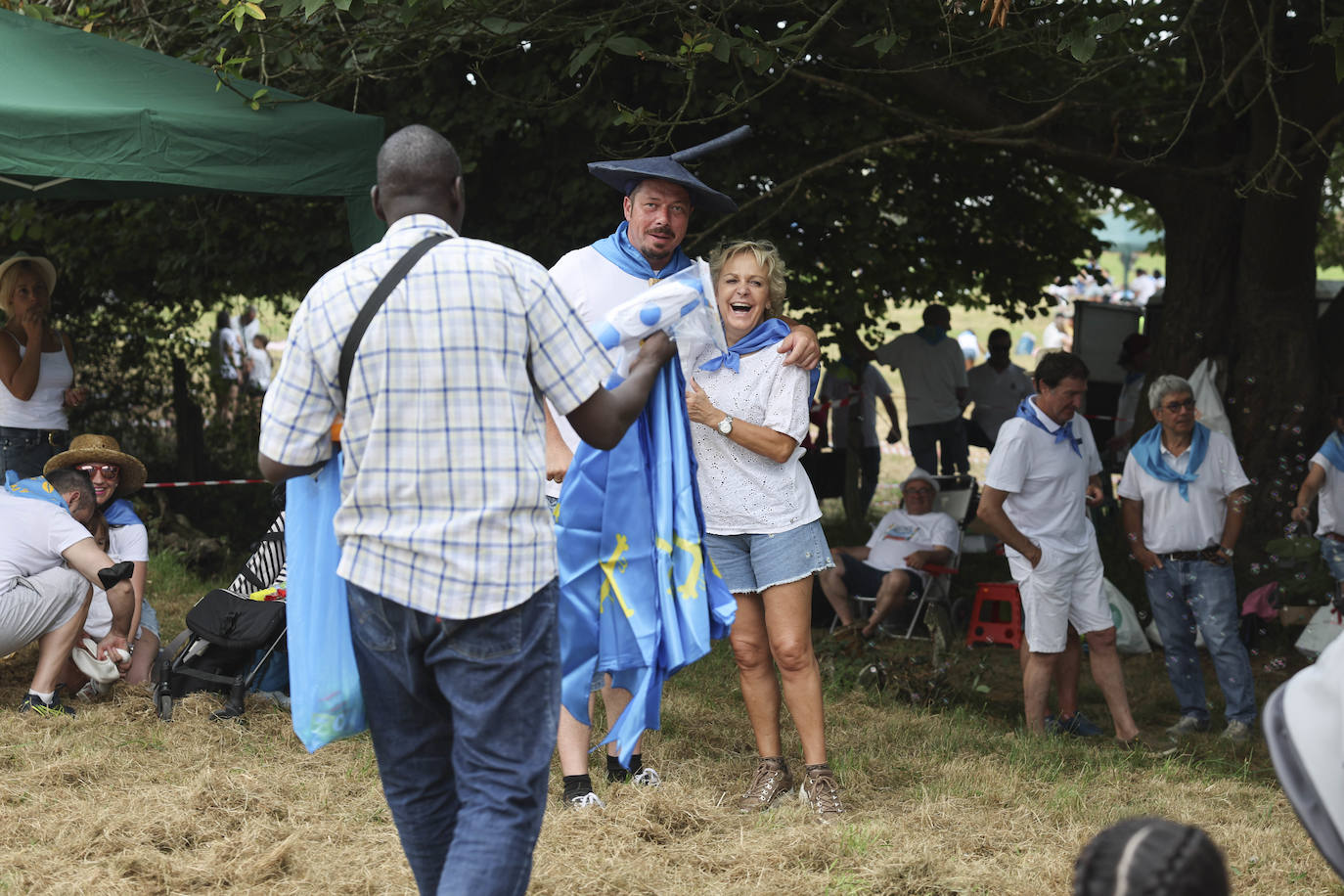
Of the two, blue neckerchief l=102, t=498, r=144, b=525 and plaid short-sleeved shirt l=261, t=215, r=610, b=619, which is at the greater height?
plaid short-sleeved shirt l=261, t=215, r=610, b=619

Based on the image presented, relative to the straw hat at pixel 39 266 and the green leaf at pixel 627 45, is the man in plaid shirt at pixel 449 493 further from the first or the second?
the straw hat at pixel 39 266

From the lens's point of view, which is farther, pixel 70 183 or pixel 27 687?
pixel 70 183

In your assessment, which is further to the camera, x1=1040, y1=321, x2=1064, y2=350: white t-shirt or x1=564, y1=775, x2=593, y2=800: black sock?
x1=1040, y1=321, x2=1064, y2=350: white t-shirt

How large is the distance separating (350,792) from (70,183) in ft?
14.6

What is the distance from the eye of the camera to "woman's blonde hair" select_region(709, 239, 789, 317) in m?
4.09

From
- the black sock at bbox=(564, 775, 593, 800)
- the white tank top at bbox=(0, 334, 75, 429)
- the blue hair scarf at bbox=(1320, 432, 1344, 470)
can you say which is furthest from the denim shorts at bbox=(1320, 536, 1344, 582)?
the white tank top at bbox=(0, 334, 75, 429)

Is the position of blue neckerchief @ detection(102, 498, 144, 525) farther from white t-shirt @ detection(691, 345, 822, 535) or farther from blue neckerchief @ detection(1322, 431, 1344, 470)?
blue neckerchief @ detection(1322, 431, 1344, 470)

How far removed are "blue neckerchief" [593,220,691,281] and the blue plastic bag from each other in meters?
1.50

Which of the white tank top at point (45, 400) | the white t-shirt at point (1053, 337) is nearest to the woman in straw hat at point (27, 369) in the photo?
the white tank top at point (45, 400)

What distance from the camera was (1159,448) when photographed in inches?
232

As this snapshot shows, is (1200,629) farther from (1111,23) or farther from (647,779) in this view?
(647,779)

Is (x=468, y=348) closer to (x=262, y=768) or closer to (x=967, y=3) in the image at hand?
(x=262, y=768)

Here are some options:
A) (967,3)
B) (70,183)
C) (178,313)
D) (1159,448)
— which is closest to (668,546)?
(1159,448)

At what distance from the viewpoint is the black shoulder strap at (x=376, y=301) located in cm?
236
